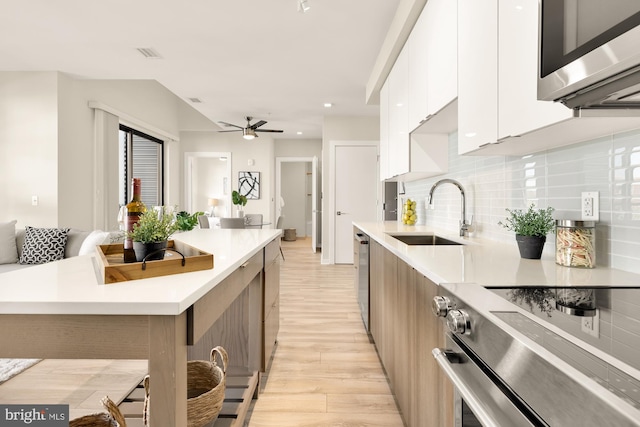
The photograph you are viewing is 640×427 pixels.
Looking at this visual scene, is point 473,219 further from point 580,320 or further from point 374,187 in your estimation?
point 374,187

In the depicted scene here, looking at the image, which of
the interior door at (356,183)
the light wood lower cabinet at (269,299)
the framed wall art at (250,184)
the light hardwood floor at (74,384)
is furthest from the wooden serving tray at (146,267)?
the framed wall art at (250,184)

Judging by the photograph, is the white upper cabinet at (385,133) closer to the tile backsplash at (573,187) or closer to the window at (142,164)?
the tile backsplash at (573,187)

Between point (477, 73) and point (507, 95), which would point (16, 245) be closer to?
point (477, 73)

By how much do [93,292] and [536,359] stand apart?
95cm

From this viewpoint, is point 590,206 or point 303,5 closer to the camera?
point 590,206

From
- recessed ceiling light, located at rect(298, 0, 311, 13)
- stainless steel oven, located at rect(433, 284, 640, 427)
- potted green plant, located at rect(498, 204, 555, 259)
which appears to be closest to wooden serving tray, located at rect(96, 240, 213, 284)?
stainless steel oven, located at rect(433, 284, 640, 427)

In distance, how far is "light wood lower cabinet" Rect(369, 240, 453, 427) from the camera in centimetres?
124

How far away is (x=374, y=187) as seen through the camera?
652 centimetres

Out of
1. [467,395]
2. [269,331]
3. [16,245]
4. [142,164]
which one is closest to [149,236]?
[467,395]

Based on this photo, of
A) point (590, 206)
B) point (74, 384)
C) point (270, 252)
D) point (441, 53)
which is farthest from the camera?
point (270, 252)

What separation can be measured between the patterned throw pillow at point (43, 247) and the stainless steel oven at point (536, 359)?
158 inches

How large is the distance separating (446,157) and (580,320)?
231 centimetres

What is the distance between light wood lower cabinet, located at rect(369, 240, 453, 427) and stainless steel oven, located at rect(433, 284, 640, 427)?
0.25 metres

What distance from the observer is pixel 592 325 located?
71 centimetres
